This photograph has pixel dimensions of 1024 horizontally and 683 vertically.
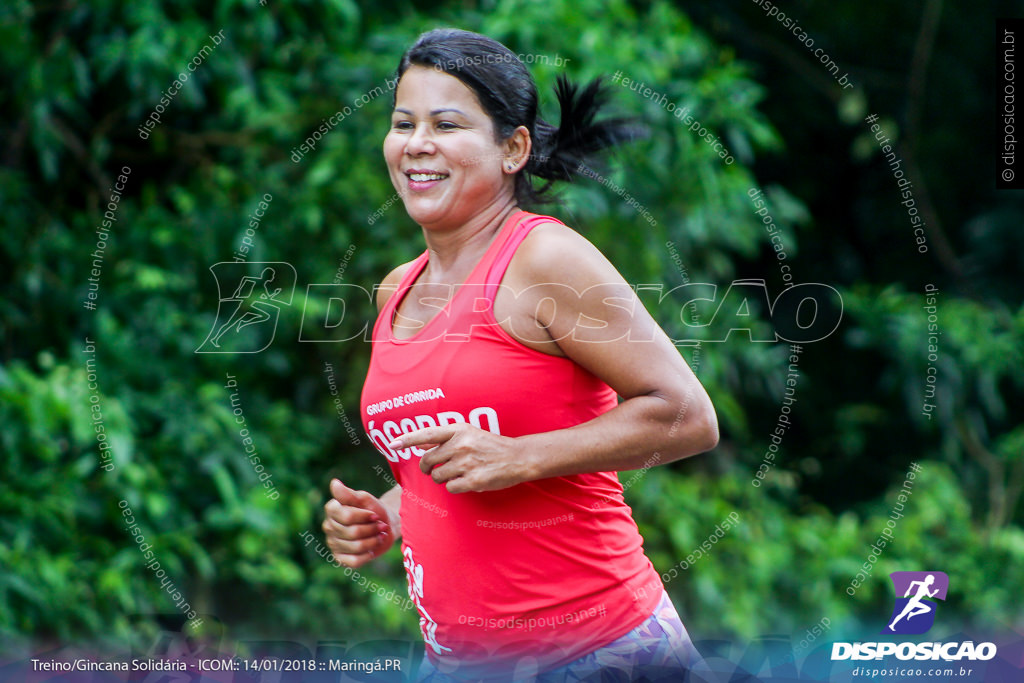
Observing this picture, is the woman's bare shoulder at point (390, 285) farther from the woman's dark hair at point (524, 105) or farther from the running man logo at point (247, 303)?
the running man logo at point (247, 303)

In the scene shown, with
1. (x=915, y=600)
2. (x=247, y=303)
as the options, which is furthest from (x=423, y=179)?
(x=915, y=600)

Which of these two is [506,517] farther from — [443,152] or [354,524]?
[443,152]

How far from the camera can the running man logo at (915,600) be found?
2.69 meters

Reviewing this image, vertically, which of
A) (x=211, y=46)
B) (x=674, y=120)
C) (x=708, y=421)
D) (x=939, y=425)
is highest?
(x=211, y=46)

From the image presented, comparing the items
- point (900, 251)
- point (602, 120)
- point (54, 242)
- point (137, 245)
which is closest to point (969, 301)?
point (900, 251)

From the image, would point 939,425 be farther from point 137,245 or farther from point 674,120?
point 137,245

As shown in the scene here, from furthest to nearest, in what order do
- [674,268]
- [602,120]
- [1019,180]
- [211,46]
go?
[1019,180] → [674,268] → [211,46] → [602,120]

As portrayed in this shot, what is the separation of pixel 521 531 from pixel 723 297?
272 centimetres

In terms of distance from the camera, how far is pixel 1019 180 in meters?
4.65

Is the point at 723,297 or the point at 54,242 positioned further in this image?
the point at 723,297

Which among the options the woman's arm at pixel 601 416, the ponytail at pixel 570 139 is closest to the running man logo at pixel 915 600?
the woman's arm at pixel 601 416

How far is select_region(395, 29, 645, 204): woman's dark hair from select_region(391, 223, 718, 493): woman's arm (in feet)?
1.02

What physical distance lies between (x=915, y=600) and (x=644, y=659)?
5.87ft

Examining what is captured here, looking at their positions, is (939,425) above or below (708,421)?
below
